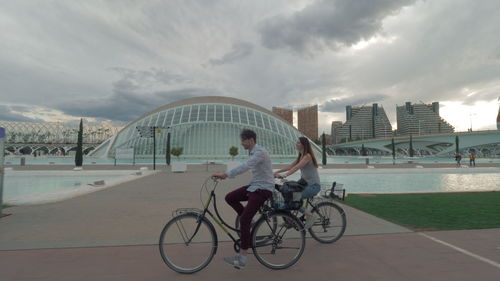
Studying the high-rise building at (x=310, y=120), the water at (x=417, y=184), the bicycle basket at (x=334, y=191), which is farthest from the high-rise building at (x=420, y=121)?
the bicycle basket at (x=334, y=191)

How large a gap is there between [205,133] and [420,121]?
168590mm

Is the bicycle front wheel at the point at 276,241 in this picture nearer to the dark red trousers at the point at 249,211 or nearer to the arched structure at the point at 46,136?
the dark red trousers at the point at 249,211

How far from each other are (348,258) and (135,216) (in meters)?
5.55

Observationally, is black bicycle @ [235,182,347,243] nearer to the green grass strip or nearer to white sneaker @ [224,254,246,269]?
white sneaker @ [224,254,246,269]

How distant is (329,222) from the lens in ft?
17.1

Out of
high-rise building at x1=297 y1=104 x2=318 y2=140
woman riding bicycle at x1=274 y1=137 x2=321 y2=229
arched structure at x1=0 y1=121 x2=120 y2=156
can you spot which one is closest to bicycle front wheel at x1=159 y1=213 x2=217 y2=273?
woman riding bicycle at x1=274 y1=137 x2=321 y2=229

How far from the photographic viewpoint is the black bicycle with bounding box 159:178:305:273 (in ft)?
12.8

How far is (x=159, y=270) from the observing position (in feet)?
12.9

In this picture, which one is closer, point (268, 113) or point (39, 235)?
point (39, 235)

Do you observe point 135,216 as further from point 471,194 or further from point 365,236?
point 471,194

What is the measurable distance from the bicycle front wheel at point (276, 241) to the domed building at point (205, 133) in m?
47.3

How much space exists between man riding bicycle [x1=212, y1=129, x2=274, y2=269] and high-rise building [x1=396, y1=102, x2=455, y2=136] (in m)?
188

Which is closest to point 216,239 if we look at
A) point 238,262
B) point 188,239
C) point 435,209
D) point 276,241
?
point 238,262

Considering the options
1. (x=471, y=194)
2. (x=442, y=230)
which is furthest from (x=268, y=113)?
(x=442, y=230)
